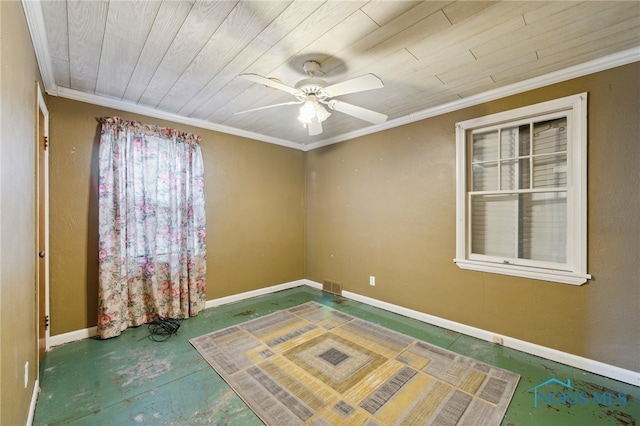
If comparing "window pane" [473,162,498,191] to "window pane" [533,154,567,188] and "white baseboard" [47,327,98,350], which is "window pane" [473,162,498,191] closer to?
"window pane" [533,154,567,188]

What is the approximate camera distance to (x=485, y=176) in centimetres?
299

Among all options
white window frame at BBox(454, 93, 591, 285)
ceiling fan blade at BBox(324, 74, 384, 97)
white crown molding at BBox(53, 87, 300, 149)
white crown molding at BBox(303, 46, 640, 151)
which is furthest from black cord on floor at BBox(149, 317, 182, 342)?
white crown molding at BBox(303, 46, 640, 151)

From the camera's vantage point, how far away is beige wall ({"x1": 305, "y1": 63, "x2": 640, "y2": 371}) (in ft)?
7.16

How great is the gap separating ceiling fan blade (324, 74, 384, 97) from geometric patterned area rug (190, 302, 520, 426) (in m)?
2.26

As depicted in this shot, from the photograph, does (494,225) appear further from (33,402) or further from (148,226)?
(33,402)

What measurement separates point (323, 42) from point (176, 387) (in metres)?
2.83

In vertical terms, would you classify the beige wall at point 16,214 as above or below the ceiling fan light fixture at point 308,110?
below

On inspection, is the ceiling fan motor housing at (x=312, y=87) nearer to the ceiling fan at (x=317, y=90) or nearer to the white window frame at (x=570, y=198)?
the ceiling fan at (x=317, y=90)

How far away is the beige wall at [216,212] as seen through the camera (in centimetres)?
277

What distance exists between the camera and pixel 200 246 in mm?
3643

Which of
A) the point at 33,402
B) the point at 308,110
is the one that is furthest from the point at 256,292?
the point at 308,110

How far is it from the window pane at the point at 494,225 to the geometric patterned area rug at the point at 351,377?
1.18 m

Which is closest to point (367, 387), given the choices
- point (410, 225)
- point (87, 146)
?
point (410, 225)

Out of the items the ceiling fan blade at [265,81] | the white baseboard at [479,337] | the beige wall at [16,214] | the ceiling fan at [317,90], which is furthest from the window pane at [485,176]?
the beige wall at [16,214]
